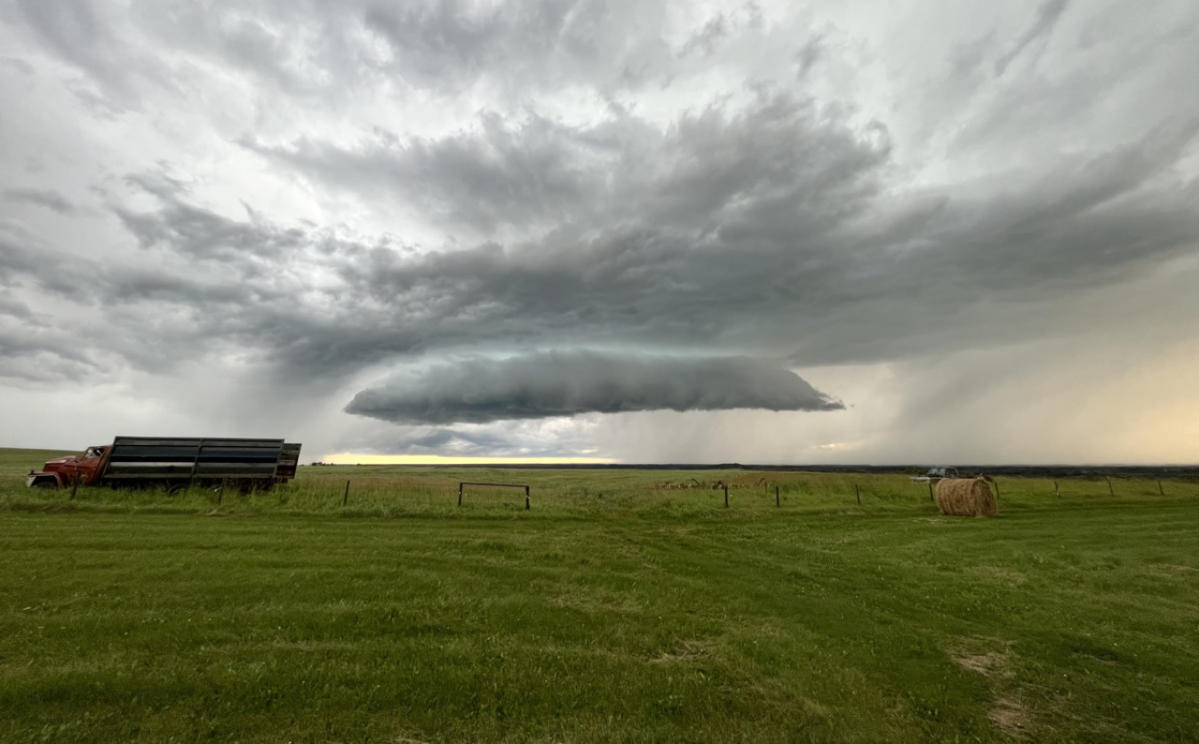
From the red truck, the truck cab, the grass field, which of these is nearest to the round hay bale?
the grass field

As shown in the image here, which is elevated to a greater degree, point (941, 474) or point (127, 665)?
point (941, 474)

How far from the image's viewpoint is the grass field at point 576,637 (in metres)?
7.45

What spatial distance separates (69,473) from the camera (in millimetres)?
32969

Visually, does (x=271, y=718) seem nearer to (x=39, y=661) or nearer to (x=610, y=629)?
(x=39, y=661)

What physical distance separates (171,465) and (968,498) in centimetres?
4874

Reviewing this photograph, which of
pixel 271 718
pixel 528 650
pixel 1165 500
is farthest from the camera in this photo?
pixel 1165 500

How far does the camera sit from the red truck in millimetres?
33125

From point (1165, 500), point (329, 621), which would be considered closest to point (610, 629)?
point (329, 621)

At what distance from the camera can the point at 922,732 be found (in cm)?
744

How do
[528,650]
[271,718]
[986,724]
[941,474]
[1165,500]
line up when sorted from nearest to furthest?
1. [271,718]
2. [986,724]
3. [528,650]
4. [1165,500]
5. [941,474]

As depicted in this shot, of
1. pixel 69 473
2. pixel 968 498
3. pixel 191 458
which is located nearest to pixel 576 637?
pixel 968 498

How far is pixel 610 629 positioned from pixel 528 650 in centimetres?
200

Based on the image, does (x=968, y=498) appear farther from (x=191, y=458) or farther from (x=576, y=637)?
(x=191, y=458)

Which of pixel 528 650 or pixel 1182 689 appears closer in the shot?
pixel 1182 689
